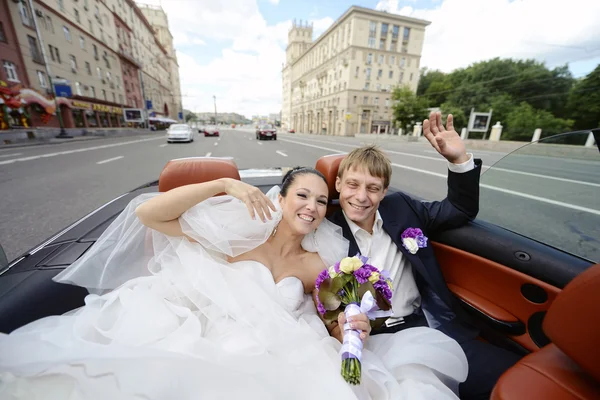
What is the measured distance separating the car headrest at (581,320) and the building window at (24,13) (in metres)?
30.6

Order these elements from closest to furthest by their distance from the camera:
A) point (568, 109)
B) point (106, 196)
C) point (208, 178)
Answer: point (208, 178), point (106, 196), point (568, 109)

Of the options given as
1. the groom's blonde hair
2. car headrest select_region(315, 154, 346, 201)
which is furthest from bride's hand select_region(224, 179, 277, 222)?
car headrest select_region(315, 154, 346, 201)

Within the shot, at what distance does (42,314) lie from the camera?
1257 mm

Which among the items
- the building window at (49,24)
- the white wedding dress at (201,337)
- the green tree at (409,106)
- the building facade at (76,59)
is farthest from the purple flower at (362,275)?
the green tree at (409,106)

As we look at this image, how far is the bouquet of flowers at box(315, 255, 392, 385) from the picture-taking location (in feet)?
3.27

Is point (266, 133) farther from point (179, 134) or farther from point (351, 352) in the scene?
point (351, 352)

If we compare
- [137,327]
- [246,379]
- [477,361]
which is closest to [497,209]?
[477,361]

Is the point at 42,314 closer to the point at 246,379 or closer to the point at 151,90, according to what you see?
the point at 246,379

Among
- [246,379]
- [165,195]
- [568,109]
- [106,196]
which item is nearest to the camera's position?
[246,379]

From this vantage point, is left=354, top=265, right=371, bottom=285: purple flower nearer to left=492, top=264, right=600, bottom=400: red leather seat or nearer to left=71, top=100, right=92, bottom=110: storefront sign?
left=492, top=264, right=600, bottom=400: red leather seat

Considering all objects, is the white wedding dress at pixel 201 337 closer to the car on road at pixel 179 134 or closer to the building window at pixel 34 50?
the car on road at pixel 179 134

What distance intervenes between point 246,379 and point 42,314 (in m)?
1.15

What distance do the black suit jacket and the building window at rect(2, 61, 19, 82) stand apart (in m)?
26.5

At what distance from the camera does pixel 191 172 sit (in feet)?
6.00
